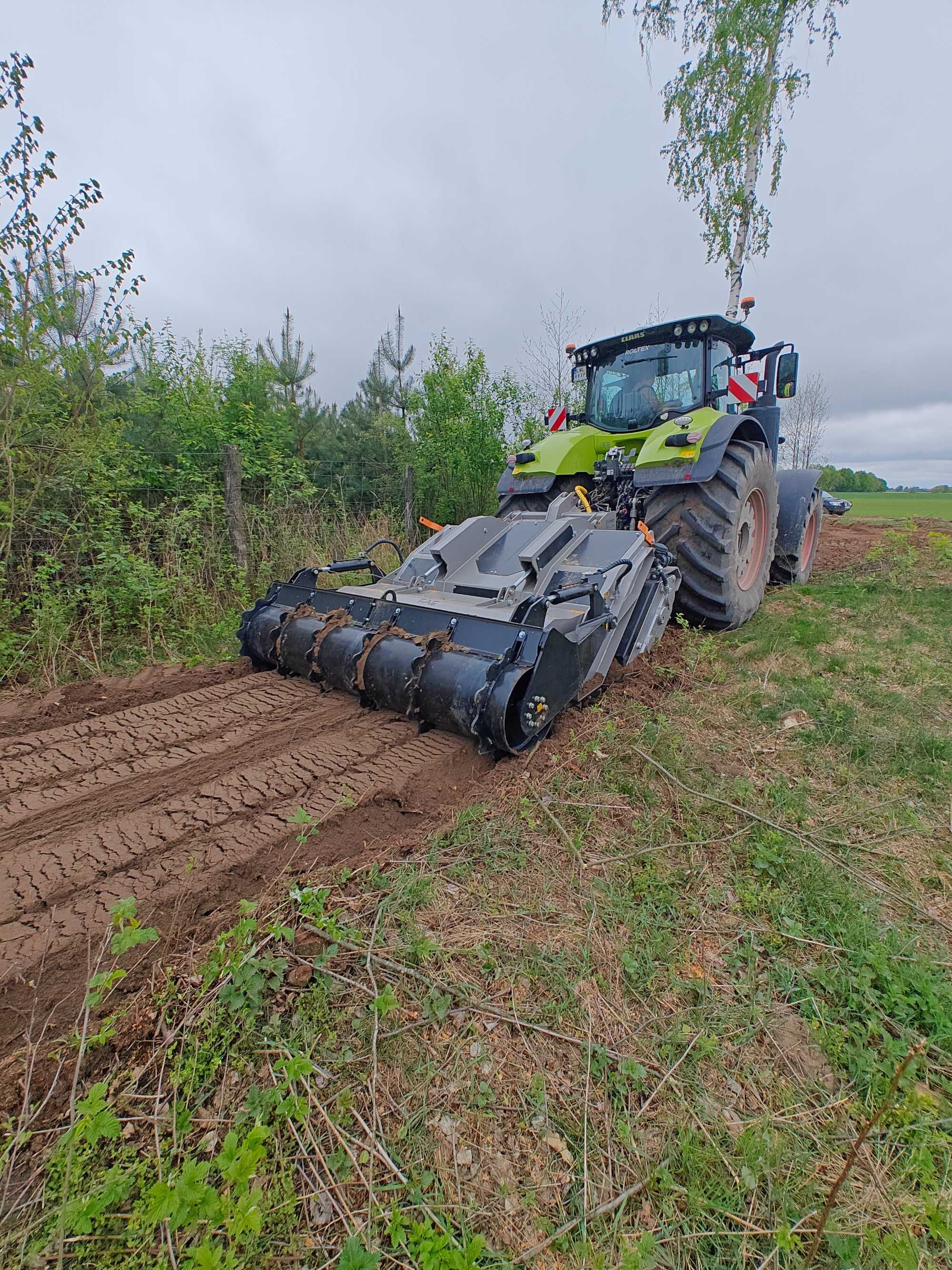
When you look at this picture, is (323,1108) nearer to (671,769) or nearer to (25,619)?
(671,769)

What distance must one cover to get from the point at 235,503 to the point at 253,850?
493 cm

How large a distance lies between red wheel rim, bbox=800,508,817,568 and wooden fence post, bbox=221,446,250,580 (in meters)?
6.23

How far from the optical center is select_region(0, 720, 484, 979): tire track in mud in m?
1.93

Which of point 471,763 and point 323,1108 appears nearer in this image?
point 323,1108

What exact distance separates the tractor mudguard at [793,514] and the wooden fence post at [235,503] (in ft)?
18.9

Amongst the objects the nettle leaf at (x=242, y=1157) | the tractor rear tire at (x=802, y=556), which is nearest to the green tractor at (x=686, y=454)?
the tractor rear tire at (x=802, y=556)

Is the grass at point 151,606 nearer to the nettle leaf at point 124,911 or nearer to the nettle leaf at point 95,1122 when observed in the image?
the nettle leaf at point 124,911

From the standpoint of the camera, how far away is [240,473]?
6.35 m

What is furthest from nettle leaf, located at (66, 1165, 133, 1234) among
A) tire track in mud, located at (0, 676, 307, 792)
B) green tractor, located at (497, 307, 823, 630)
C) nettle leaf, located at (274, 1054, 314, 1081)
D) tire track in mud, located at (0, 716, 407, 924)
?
green tractor, located at (497, 307, 823, 630)

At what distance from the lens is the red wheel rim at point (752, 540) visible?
499 centimetres

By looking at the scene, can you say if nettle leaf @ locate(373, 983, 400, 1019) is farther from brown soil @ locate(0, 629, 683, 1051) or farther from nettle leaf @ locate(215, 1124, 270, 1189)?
brown soil @ locate(0, 629, 683, 1051)

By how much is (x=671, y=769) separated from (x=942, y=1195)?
1.64m

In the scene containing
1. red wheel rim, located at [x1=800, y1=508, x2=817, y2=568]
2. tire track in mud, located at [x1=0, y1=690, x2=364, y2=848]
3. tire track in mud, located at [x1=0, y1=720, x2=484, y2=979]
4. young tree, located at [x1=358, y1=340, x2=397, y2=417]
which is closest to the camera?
tire track in mud, located at [x1=0, y1=720, x2=484, y2=979]

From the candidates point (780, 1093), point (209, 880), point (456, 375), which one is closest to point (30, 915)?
point (209, 880)
